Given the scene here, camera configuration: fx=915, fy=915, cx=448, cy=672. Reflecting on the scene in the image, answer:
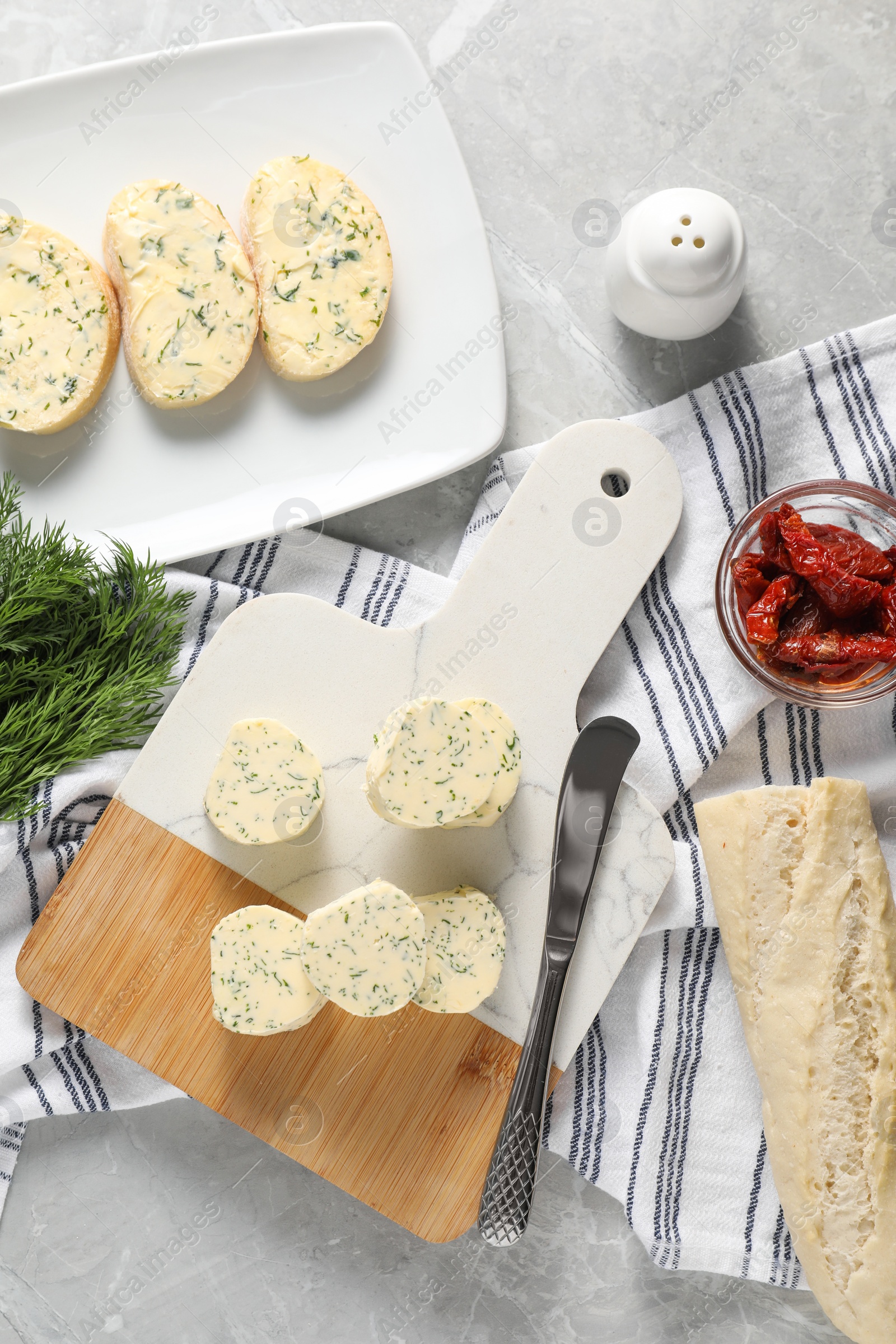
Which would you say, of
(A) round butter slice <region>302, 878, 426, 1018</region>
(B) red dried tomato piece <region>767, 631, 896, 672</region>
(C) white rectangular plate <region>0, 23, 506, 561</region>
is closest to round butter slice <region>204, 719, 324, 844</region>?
(A) round butter slice <region>302, 878, 426, 1018</region>

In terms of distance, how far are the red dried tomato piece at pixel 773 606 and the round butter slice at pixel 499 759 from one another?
515 mm

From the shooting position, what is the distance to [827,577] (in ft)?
5.64

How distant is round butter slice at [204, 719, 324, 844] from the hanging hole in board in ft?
2.68

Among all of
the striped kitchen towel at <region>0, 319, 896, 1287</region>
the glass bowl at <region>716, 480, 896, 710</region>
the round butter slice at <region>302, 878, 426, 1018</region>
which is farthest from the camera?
the striped kitchen towel at <region>0, 319, 896, 1287</region>

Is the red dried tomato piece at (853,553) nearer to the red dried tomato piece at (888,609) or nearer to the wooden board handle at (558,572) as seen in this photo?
the red dried tomato piece at (888,609)

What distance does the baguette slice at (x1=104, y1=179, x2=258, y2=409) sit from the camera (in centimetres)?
183

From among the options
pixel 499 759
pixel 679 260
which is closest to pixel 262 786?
pixel 499 759

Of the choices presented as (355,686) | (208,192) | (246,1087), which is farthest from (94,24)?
(246,1087)

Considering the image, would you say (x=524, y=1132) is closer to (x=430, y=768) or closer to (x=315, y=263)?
(x=430, y=768)

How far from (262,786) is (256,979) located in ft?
1.18

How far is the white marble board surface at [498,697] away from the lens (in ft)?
6.04

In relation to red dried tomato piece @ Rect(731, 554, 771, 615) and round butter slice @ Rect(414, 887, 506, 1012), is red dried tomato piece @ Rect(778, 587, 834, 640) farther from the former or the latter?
round butter slice @ Rect(414, 887, 506, 1012)

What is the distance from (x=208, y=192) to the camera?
6.33 feet

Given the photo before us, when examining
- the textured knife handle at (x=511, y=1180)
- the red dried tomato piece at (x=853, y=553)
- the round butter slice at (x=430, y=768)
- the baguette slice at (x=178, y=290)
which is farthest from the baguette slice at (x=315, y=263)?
the textured knife handle at (x=511, y=1180)
